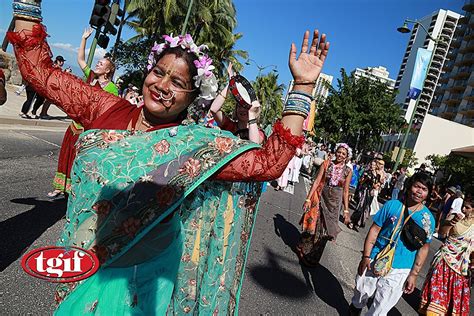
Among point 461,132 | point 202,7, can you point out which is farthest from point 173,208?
point 461,132

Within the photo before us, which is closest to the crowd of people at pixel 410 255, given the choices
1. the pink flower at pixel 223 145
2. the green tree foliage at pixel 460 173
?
the pink flower at pixel 223 145

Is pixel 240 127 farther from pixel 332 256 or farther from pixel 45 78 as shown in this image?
pixel 332 256

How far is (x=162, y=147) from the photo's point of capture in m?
1.62

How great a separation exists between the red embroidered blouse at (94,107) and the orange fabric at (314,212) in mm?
4293

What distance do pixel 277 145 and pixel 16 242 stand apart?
3.16 metres

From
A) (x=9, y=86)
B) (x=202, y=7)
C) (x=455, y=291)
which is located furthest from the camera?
(x=202, y=7)

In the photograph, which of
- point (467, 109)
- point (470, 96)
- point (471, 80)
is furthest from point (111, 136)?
point (471, 80)

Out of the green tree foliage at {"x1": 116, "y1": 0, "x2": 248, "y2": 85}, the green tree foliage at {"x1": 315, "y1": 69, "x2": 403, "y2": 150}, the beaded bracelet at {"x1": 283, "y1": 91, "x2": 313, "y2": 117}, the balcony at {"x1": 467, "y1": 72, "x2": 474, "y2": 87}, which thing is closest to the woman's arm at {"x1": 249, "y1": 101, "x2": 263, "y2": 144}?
the beaded bracelet at {"x1": 283, "y1": 91, "x2": 313, "y2": 117}

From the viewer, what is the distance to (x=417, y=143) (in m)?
43.1

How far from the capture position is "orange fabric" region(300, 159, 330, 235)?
579 cm

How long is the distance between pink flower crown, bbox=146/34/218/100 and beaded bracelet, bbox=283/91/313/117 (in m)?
0.39

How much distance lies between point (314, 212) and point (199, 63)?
4392mm

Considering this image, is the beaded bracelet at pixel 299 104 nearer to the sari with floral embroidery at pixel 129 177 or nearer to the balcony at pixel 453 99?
the sari with floral embroidery at pixel 129 177

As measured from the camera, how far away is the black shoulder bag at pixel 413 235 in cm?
349
